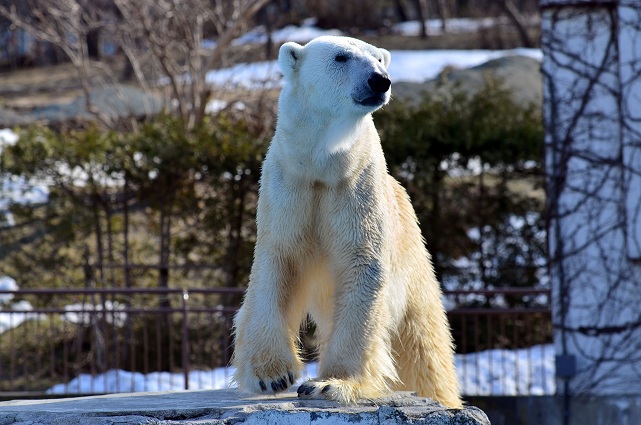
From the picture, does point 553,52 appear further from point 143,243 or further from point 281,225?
point 143,243

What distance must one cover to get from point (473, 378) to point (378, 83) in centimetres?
671

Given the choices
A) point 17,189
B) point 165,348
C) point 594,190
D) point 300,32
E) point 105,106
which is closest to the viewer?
point 594,190

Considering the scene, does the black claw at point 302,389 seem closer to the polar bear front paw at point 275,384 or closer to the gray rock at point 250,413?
the gray rock at point 250,413

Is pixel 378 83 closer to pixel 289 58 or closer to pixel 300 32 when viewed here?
pixel 289 58

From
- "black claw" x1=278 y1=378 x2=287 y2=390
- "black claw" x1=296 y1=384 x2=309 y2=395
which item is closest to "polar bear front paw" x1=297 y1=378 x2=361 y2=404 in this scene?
"black claw" x1=296 y1=384 x2=309 y2=395

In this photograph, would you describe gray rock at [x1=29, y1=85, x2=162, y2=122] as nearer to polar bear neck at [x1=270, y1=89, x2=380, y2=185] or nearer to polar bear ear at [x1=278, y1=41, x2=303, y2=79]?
polar bear ear at [x1=278, y1=41, x2=303, y2=79]

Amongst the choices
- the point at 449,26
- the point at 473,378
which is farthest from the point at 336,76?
the point at 449,26

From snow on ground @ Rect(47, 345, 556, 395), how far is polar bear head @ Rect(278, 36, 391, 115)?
202 inches

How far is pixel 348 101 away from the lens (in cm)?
375

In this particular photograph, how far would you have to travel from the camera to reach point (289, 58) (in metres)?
3.99

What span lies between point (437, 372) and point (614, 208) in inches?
151

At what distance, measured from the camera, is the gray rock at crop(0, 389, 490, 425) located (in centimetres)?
351

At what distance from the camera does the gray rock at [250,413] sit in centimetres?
351

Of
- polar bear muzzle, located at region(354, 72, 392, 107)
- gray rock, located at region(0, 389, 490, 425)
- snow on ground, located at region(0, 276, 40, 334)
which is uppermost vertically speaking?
polar bear muzzle, located at region(354, 72, 392, 107)
